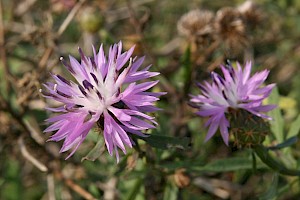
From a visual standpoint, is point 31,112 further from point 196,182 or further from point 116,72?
point 116,72

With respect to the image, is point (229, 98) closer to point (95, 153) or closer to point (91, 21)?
point (95, 153)

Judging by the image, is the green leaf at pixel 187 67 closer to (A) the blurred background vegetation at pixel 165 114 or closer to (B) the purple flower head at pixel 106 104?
(A) the blurred background vegetation at pixel 165 114

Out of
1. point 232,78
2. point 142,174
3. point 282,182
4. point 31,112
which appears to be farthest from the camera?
point 31,112

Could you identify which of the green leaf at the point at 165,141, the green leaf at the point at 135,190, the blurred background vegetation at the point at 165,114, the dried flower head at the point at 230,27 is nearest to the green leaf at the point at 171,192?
the blurred background vegetation at the point at 165,114

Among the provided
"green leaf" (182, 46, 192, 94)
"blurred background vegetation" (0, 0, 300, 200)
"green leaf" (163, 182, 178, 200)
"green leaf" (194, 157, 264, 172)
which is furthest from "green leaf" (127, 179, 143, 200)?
"green leaf" (182, 46, 192, 94)

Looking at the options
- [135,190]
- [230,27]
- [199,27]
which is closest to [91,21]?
[199,27]

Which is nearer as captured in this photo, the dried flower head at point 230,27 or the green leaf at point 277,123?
the green leaf at point 277,123

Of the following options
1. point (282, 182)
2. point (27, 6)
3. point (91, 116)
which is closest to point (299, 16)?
point (282, 182)
